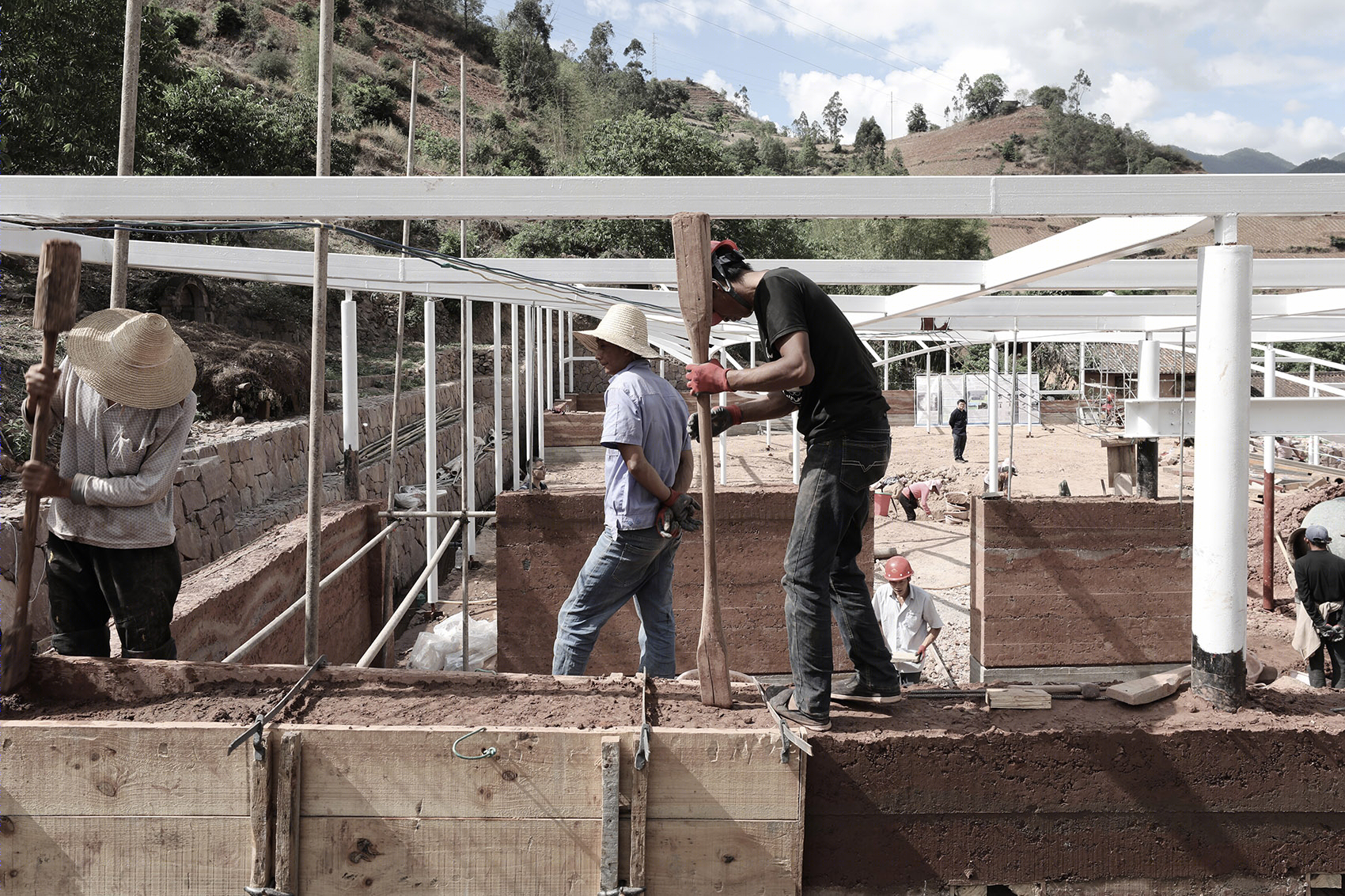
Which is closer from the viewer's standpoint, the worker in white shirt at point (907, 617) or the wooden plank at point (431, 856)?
the wooden plank at point (431, 856)

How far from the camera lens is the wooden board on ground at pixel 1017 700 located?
304 centimetres

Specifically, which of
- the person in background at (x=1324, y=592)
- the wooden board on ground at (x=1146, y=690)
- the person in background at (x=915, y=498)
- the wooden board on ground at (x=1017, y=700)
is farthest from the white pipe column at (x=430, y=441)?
the person in background at (x=915, y=498)

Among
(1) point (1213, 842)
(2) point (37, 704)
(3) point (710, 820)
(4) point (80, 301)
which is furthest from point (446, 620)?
(4) point (80, 301)

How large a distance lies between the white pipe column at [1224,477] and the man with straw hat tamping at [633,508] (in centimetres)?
187

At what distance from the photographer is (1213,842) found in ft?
9.34

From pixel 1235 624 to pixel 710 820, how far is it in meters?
1.92

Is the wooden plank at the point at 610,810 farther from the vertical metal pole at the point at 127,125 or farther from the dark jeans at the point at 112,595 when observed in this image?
the vertical metal pole at the point at 127,125

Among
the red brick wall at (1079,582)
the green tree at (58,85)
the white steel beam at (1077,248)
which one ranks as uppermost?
the green tree at (58,85)

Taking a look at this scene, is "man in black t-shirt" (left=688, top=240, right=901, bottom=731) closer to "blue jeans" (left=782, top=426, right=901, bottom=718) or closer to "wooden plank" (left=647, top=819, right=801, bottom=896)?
"blue jeans" (left=782, top=426, right=901, bottom=718)

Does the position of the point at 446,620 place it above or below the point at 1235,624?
below

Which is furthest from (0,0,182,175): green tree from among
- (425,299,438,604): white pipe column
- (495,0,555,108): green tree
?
(495,0,555,108): green tree

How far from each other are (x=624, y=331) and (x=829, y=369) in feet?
3.66

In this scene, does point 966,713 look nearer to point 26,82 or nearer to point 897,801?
point 897,801

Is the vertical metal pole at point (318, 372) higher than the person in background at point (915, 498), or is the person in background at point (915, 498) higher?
the vertical metal pole at point (318, 372)
